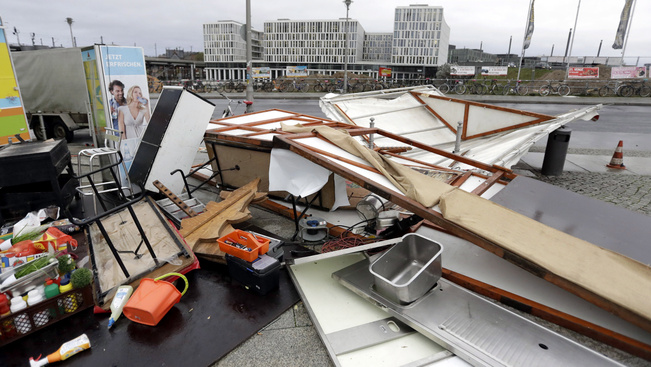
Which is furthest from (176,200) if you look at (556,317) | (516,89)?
(516,89)

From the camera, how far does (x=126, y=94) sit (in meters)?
5.93

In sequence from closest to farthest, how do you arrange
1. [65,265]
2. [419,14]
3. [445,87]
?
1. [65,265]
2. [445,87]
3. [419,14]

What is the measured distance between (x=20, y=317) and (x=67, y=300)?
304 millimetres

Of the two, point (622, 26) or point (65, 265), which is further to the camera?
point (622, 26)

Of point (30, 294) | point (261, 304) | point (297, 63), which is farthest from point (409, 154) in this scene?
point (297, 63)

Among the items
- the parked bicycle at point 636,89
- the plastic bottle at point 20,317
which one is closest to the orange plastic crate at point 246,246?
the plastic bottle at point 20,317

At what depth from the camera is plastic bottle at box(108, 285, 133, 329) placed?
110 inches

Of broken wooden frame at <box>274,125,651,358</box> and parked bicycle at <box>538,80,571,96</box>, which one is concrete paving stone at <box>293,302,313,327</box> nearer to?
broken wooden frame at <box>274,125,651,358</box>

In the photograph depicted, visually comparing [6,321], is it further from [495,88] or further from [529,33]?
[529,33]

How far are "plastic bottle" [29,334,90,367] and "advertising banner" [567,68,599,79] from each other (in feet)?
115

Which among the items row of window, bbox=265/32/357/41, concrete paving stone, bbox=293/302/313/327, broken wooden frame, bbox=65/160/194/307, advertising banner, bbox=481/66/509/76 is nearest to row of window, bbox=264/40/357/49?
row of window, bbox=265/32/357/41

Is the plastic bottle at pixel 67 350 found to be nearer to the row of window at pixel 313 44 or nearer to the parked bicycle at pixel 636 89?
the parked bicycle at pixel 636 89

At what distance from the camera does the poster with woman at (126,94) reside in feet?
18.5

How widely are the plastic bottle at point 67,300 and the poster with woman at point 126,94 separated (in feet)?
10.2
